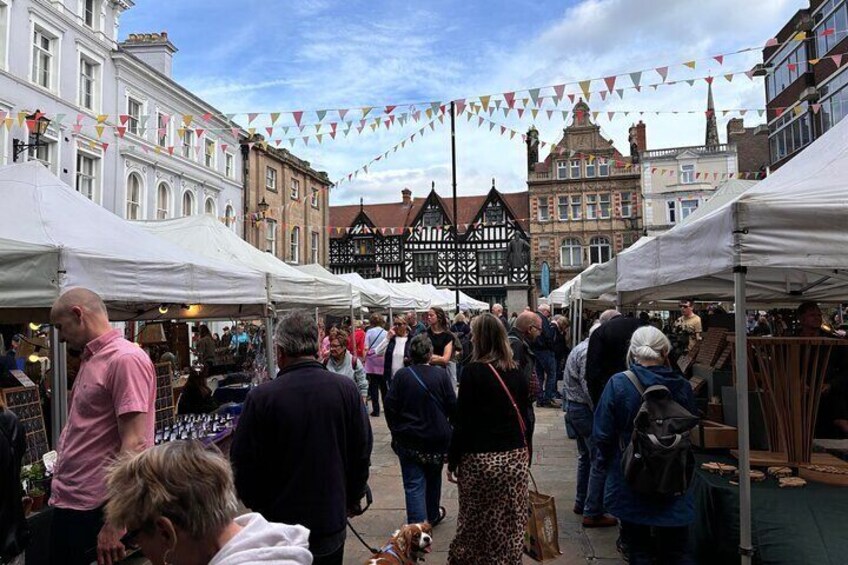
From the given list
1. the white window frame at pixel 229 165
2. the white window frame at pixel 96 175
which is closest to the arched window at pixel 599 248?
the white window frame at pixel 229 165

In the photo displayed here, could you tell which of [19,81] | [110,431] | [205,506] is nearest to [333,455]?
[110,431]

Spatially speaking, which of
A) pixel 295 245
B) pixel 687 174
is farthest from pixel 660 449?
pixel 687 174

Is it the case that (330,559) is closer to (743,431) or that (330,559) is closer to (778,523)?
(743,431)


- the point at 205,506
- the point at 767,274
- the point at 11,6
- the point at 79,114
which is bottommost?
the point at 205,506

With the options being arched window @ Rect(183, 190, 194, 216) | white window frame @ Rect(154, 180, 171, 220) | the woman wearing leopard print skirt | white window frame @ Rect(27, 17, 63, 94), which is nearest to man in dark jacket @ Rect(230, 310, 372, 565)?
the woman wearing leopard print skirt

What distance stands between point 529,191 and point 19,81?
31.9m

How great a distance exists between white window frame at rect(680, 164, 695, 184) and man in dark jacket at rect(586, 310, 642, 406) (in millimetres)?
37214

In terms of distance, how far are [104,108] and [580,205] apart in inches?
1210

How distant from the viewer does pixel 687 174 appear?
37.5 m

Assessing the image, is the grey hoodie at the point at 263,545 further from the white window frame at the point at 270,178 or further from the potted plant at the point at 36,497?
the white window frame at the point at 270,178

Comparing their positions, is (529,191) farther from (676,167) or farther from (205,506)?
(205,506)

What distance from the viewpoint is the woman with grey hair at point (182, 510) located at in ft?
4.13

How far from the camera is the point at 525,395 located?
3.55 metres

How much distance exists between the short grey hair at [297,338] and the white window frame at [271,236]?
2605 centimetres
